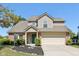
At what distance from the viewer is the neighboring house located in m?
34.5

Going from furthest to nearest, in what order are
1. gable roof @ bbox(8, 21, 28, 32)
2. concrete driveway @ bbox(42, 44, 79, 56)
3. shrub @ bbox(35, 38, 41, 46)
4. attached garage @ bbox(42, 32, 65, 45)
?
gable roof @ bbox(8, 21, 28, 32) → attached garage @ bbox(42, 32, 65, 45) → shrub @ bbox(35, 38, 41, 46) → concrete driveway @ bbox(42, 44, 79, 56)

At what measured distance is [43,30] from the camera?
34.8 metres

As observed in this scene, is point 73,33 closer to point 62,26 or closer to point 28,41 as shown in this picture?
point 62,26

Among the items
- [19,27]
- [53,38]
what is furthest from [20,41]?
[53,38]

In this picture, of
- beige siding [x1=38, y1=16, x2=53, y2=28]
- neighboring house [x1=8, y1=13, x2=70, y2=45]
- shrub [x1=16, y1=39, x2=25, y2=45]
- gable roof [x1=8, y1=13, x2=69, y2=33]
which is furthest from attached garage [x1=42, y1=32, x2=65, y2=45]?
shrub [x1=16, y1=39, x2=25, y2=45]

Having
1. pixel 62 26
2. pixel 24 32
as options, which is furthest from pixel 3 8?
pixel 62 26

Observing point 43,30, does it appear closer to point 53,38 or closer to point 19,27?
point 53,38

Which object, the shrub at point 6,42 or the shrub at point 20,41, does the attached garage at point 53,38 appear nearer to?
the shrub at point 20,41

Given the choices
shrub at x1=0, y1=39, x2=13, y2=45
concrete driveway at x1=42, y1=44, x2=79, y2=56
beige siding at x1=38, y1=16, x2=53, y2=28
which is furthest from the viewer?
beige siding at x1=38, y1=16, x2=53, y2=28

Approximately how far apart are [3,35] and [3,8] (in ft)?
19.3

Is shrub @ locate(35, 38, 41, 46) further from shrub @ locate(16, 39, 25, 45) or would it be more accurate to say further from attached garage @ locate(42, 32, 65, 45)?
shrub @ locate(16, 39, 25, 45)

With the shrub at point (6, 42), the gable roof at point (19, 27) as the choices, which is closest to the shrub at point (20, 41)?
the shrub at point (6, 42)

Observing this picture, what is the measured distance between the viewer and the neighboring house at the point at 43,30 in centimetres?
3447

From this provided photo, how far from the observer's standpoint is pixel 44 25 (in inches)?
1393
